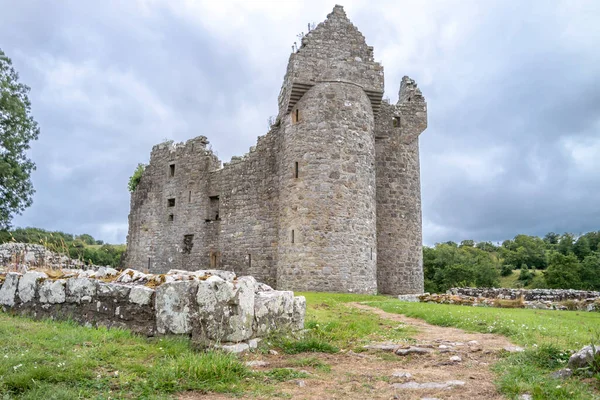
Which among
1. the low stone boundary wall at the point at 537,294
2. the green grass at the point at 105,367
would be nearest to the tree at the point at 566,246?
the low stone boundary wall at the point at 537,294

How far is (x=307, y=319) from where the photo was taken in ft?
31.7

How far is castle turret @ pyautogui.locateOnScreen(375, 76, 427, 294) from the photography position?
2222 centimetres

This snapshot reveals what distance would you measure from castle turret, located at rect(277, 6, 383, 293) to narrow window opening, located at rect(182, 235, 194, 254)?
23.9ft

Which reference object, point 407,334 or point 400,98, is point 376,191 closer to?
point 400,98

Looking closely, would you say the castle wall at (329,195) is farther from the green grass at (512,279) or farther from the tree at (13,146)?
the green grass at (512,279)

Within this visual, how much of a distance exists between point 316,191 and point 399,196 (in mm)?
5304

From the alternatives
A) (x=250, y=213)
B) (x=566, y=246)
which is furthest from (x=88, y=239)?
(x=566, y=246)

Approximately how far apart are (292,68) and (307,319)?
43.3ft

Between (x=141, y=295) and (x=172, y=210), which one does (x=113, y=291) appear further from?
(x=172, y=210)

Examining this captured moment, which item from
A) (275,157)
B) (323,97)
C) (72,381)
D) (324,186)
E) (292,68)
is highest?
(292,68)

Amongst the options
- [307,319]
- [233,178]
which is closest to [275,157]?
[233,178]

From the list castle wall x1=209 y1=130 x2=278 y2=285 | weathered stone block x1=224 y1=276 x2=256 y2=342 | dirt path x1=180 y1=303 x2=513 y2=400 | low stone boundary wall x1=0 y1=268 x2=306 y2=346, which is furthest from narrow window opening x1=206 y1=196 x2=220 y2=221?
weathered stone block x1=224 y1=276 x2=256 y2=342

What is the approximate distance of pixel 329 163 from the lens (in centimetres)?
1941

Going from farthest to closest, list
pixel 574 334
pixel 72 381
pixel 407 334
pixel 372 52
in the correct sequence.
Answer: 1. pixel 372 52
2. pixel 407 334
3. pixel 574 334
4. pixel 72 381
